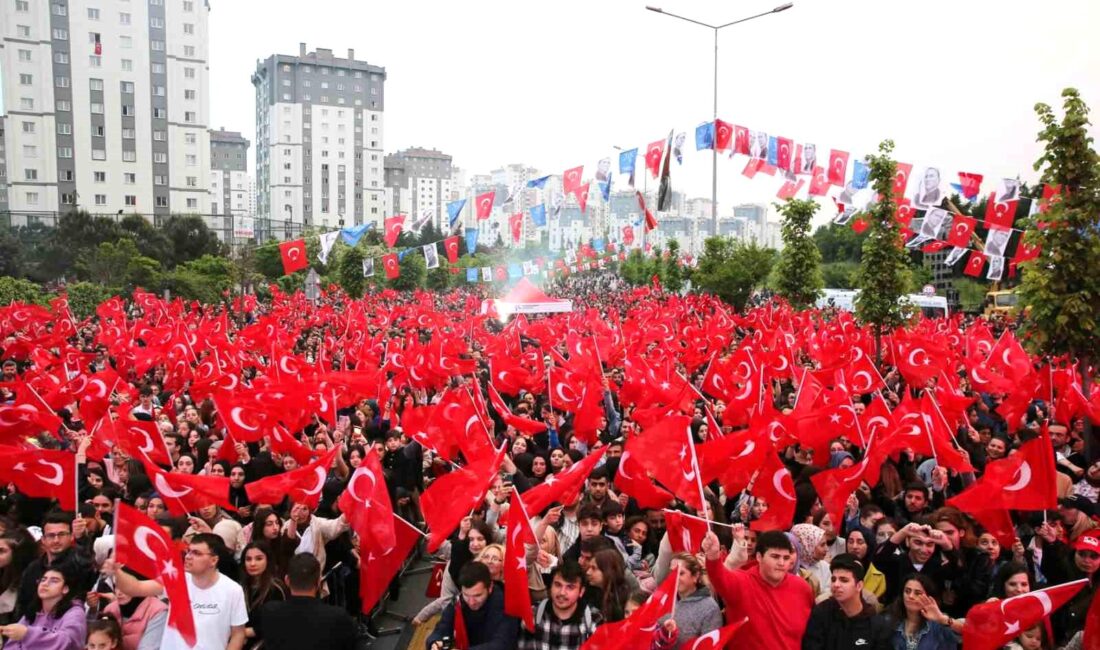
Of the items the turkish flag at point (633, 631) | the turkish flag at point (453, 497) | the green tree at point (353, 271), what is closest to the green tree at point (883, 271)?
the turkish flag at point (453, 497)

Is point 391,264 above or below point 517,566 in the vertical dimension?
above

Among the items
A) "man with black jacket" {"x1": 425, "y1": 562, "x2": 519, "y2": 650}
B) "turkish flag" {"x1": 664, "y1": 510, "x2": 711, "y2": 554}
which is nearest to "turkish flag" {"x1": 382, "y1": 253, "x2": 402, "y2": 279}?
"turkish flag" {"x1": 664, "y1": 510, "x2": 711, "y2": 554}

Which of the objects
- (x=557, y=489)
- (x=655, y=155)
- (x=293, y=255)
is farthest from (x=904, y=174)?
(x=557, y=489)

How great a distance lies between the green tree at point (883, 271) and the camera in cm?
1627

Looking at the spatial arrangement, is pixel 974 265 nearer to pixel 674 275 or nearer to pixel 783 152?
pixel 783 152

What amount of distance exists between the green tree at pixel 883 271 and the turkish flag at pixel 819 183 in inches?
377

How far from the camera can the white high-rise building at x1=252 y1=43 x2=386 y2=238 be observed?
116000 millimetres

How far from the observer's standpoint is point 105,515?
23.5 feet

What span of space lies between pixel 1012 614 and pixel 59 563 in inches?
215

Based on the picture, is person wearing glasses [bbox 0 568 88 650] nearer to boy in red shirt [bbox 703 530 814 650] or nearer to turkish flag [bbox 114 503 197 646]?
turkish flag [bbox 114 503 197 646]

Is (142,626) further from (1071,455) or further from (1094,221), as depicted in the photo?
(1094,221)

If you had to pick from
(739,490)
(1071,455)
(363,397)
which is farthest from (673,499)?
(363,397)

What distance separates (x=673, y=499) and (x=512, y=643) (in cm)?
268

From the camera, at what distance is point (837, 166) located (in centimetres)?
2586
